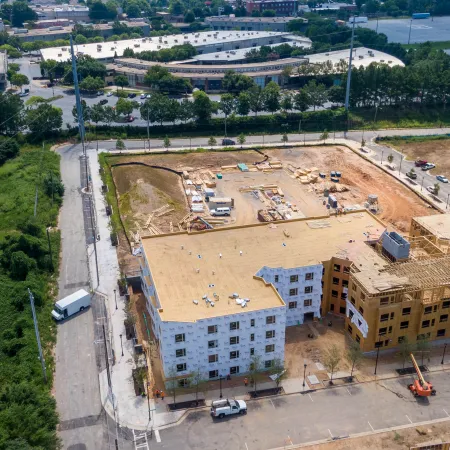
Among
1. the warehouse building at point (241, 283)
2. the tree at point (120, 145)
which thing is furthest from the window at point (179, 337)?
the tree at point (120, 145)

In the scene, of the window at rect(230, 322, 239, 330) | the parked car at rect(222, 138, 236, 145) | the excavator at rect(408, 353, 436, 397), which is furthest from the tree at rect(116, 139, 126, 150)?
the excavator at rect(408, 353, 436, 397)

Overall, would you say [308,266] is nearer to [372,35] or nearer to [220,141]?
[220,141]

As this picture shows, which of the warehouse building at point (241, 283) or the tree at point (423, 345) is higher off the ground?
the warehouse building at point (241, 283)

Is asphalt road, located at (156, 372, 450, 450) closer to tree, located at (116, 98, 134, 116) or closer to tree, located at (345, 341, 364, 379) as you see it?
tree, located at (345, 341, 364, 379)

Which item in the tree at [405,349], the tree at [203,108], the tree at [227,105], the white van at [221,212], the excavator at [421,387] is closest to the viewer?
the excavator at [421,387]

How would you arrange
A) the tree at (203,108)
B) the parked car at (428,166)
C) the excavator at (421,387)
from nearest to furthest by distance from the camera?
the excavator at (421,387), the parked car at (428,166), the tree at (203,108)

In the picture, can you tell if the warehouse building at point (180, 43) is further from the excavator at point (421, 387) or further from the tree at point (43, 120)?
the excavator at point (421, 387)

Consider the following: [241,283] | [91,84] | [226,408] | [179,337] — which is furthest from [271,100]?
[226,408]

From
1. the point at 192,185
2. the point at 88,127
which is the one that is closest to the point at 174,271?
the point at 192,185

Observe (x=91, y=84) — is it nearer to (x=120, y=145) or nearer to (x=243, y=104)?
(x=120, y=145)
